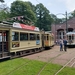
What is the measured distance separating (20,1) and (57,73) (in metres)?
52.8

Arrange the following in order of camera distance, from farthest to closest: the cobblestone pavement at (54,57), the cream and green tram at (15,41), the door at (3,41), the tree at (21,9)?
the tree at (21,9)
the cobblestone pavement at (54,57)
the cream and green tram at (15,41)
the door at (3,41)

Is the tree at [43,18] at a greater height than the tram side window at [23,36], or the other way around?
the tree at [43,18]

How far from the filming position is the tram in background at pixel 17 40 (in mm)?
14591

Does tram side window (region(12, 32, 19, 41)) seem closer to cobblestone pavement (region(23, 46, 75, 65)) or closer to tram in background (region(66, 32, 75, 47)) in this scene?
cobblestone pavement (region(23, 46, 75, 65))

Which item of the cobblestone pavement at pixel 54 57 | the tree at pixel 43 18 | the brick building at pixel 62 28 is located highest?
the tree at pixel 43 18

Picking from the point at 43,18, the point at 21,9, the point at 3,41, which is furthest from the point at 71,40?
the point at 43,18

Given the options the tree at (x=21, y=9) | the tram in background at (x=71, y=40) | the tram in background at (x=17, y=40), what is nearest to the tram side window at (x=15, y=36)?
the tram in background at (x=17, y=40)

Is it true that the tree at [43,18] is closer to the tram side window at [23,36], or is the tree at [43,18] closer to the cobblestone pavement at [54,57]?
the cobblestone pavement at [54,57]

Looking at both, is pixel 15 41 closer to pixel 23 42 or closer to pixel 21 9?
pixel 23 42

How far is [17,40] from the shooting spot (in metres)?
16.6

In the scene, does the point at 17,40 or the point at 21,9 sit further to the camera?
the point at 21,9

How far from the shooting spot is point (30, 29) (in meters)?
20.2

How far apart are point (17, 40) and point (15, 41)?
463mm

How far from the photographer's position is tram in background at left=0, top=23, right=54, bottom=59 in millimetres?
14591
